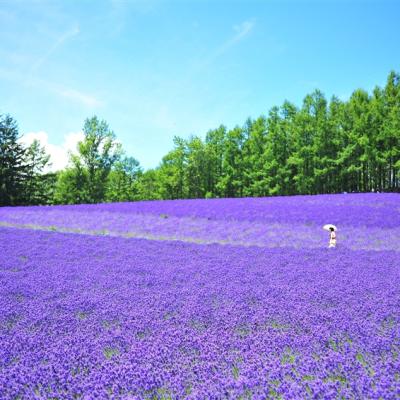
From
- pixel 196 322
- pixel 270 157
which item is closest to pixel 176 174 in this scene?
pixel 270 157

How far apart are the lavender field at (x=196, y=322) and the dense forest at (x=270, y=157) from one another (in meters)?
35.2

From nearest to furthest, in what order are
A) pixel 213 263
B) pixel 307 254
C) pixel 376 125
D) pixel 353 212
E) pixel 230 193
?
pixel 213 263, pixel 307 254, pixel 353 212, pixel 376 125, pixel 230 193

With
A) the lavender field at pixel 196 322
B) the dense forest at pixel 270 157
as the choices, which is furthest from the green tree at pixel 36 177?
the lavender field at pixel 196 322

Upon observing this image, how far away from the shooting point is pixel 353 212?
65.1ft

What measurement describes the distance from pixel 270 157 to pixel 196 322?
43.5 meters

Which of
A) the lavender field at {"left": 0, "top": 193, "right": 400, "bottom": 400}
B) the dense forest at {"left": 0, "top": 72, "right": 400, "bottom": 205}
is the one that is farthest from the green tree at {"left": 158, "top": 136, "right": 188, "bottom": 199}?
the lavender field at {"left": 0, "top": 193, "right": 400, "bottom": 400}

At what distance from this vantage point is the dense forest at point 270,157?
42844 mm

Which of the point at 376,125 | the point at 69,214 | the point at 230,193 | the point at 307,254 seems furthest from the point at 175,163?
the point at 307,254

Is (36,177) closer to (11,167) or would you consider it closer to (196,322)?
(11,167)

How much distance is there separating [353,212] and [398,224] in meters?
3.07

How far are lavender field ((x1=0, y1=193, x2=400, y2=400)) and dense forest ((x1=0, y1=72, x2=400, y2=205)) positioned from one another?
115ft

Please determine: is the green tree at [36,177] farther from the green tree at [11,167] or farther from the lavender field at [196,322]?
the lavender field at [196,322]

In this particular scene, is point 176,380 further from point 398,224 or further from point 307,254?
point 398,224

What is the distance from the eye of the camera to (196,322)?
5.80 m
